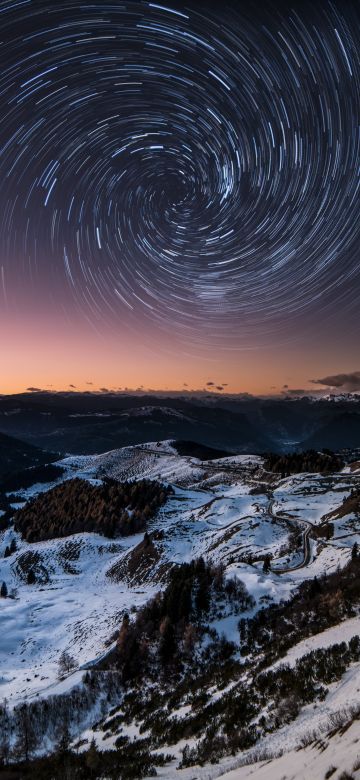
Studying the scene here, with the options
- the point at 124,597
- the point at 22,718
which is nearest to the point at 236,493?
the point at 124,597

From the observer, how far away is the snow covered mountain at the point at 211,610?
17812 millimetres

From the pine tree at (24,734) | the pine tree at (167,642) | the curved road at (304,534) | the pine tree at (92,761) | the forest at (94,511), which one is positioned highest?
the pine tree at (92,761)

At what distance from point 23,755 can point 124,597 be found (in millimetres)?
34663

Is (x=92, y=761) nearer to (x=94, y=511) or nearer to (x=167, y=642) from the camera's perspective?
(x=167, y=642)

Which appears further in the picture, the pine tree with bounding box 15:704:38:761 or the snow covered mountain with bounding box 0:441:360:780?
the pine tree with bounding box 15:704:38:761

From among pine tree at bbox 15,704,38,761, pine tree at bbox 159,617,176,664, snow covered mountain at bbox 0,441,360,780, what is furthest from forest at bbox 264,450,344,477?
pine tree at bbox 15,704,38,761

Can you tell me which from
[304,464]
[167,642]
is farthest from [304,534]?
[304,464]

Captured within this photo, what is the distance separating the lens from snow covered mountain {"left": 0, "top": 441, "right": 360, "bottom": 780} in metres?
17.8

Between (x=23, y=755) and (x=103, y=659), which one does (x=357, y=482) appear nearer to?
(x=103, y=659)

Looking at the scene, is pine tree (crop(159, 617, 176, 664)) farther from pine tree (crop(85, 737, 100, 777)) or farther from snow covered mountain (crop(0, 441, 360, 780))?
pine tree (crop(85, 737, 100, 777))

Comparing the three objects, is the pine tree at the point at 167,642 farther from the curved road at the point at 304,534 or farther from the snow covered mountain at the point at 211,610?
the curved road at the point at 304,534

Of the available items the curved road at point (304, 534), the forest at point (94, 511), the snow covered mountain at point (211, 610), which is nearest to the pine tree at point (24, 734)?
the snow covered mountain at point (211, 610)

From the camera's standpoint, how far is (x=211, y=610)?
156 feet

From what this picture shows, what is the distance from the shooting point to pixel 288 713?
18.8m
